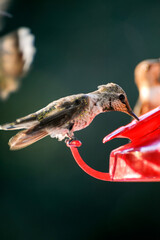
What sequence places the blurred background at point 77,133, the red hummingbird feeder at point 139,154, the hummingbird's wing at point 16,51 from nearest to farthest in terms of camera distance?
the red hummingbird feeder at point 139,154 → the hummingbird's wing at point 16,51 → the blurred background at point 77,133

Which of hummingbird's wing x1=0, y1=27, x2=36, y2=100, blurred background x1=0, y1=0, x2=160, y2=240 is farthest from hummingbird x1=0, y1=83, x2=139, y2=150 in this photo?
blurred background x1=0, y1=0, x2=160, y2=240

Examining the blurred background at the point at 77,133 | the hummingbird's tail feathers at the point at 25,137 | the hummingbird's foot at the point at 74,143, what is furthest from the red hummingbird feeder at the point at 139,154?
the blurred background at the point at 77,133

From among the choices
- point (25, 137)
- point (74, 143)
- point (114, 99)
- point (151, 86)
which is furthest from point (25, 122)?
point (151, 86)

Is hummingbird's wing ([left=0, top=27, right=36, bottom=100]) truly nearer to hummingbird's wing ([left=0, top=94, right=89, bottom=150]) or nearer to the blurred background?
hummingbird's wing ([left=0, top=94, right=89, bottom=150])

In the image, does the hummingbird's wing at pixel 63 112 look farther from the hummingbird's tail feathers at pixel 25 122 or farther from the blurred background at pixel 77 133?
the blurred background at pixel 77 133

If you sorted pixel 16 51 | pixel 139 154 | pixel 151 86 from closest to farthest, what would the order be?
pixel 139 154 < pixel 16 51 < pixel 151 86

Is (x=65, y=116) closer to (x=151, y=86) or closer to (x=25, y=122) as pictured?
(x=25, y=122)

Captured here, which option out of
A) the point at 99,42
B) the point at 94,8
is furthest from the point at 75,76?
the point at 94,8
